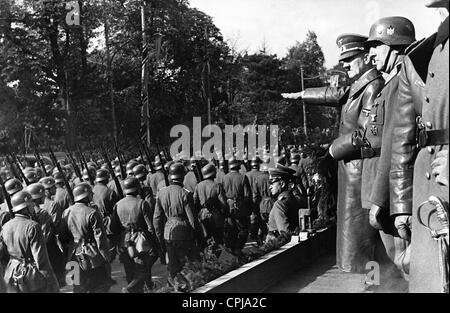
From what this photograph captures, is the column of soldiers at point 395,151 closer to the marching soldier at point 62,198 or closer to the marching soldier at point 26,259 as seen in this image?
the marching soldier at point 26,259

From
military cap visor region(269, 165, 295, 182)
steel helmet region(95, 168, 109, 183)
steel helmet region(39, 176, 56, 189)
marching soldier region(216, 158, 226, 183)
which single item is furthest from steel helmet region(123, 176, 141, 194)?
marching soldier region(216, 158, 226, 183)

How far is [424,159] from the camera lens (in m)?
3.26

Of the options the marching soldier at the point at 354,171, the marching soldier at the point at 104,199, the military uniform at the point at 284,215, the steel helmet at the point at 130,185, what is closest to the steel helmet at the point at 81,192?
the steel helmet at the point at 130,185

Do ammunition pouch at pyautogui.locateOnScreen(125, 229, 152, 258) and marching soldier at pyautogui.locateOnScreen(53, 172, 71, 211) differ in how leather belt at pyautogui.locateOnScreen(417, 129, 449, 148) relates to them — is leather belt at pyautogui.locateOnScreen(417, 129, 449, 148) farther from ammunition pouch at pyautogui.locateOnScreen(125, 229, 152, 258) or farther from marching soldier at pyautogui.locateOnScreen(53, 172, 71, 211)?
marching soldier at pyautogui.locateOnScreen(53, 172, 71, 211)

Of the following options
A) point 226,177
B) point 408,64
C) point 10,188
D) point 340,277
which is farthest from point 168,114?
point 408,64

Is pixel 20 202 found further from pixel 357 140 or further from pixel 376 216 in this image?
pixel 376 216

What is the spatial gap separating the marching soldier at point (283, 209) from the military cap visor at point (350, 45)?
3395 mm

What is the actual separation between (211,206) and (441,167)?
702 centimetres

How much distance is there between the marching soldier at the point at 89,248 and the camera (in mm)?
7273

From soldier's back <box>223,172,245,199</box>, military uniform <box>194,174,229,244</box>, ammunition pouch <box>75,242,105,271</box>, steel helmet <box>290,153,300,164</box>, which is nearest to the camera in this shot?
ammunition pouch <box>75,242,105,271</box>

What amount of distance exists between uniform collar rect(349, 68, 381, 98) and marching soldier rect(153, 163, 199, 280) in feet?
12.2

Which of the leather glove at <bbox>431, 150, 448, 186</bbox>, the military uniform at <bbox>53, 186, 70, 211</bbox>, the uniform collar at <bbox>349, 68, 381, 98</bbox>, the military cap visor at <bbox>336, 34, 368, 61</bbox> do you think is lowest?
the military uniform at <bbox>53, 186, 70, 211</bbox>

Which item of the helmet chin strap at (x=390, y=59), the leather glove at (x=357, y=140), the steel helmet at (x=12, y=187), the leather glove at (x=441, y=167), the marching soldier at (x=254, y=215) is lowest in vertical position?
the marching soldier at (x=254, y=215)

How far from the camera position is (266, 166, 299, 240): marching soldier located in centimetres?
881
